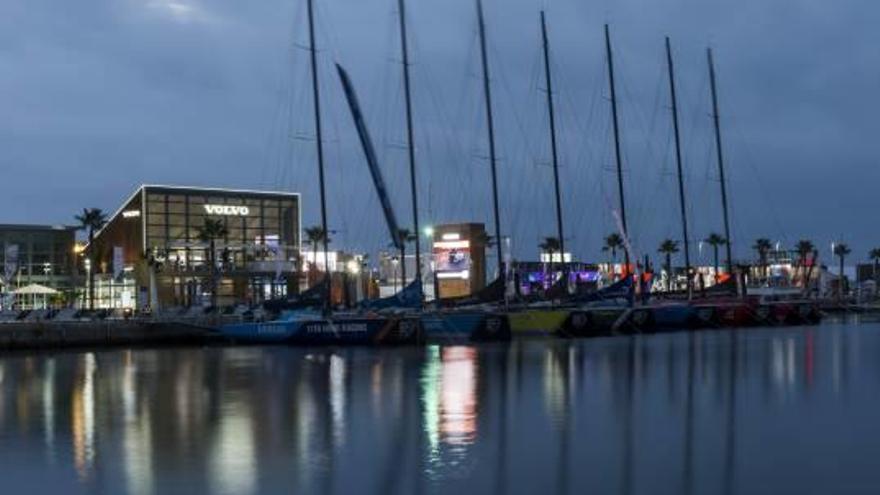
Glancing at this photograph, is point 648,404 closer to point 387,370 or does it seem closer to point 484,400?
point 484,400

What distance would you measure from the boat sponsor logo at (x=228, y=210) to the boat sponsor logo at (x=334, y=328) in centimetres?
6978

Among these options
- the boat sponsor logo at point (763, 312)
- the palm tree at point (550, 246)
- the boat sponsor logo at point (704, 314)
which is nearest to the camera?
the boat sponsor logo at point (704, 314)

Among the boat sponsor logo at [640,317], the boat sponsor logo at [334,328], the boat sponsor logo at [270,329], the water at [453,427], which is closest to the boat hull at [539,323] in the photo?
the boat sponsor logo at [640,317]

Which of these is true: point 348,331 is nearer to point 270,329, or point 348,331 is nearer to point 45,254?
point 270,329

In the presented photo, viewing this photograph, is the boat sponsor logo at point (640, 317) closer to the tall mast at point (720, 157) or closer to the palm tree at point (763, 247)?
the tall mast at point (720, 157)

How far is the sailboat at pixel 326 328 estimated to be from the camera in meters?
62.3

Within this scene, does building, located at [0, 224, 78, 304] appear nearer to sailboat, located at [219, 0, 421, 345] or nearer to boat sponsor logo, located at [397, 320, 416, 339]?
sailboat, located at [219, 0, 421, 345]

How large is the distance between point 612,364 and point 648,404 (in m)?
15.9

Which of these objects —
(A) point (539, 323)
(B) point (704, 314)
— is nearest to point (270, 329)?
(A) point (539, 323)

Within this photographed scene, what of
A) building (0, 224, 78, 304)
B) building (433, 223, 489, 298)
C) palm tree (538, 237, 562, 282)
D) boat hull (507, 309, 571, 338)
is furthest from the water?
palm tree (538, 237, 562, 282)

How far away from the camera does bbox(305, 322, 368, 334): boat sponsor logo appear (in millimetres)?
62287

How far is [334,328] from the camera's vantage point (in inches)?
2470

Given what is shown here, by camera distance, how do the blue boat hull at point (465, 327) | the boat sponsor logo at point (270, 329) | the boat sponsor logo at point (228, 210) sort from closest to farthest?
1. the blue boat hull at point (465, 327)
2. the boat sponsor logo at point (270, 329)
3. the boat sponsor logo at point (228, 210)

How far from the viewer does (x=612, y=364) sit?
4609 centimetres
